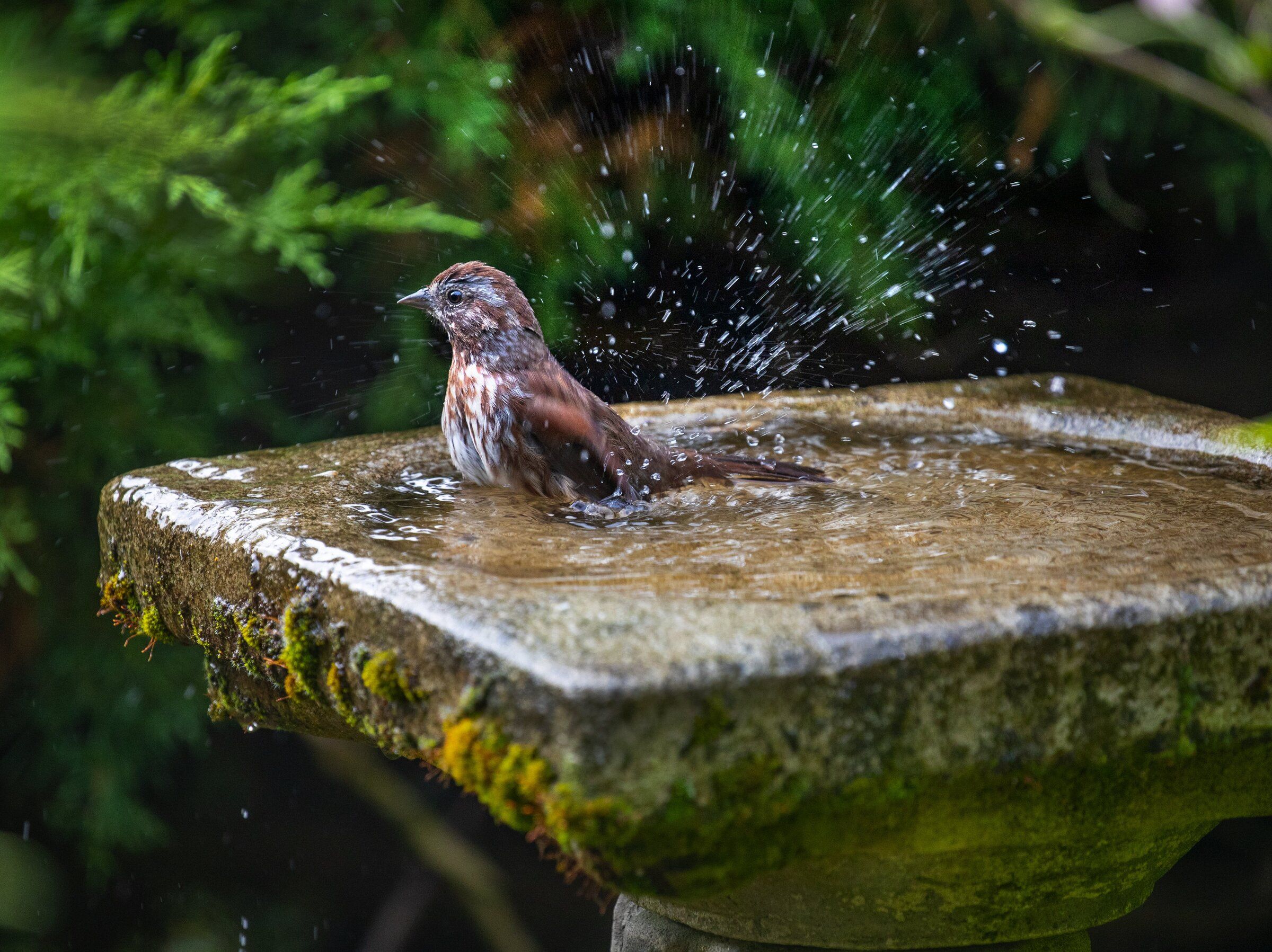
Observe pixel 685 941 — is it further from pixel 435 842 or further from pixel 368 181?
pixel 368 181

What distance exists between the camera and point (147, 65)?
3789 millimetres

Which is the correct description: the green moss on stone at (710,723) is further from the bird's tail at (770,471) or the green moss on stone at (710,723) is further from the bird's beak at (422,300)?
→ the bird's beak at (422,300)

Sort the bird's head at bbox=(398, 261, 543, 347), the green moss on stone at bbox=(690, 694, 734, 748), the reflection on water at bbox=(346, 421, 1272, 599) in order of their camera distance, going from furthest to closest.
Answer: the bird's head at bbox=(398, 261, 543, 347) < the reflection on water at bbox=(346, 421, 1272, 599) < the green moss on stone at bbox=(690, 694, 734, 748)

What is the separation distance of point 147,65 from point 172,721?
211cm

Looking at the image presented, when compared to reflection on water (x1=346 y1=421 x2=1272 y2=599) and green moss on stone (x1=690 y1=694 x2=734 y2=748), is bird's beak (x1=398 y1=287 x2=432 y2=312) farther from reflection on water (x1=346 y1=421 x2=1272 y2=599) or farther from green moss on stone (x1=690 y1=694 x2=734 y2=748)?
green moss on stone (x1=690 y1=694 x2=734 y2=748)

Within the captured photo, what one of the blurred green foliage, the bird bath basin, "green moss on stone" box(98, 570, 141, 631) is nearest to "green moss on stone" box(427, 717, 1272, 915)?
the bird bath basin

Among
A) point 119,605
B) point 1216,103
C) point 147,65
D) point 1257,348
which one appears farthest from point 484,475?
point 1257,348

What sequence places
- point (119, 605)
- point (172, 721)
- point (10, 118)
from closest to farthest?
point (119, 605) < point (10, 118) < point (172, 721)

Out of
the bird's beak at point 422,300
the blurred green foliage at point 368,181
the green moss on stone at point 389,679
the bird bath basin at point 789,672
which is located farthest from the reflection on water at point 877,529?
the blurred green foliage at point 368,181

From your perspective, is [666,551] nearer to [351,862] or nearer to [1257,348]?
[351,862]

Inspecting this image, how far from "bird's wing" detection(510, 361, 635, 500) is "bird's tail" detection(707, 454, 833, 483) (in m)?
0.20

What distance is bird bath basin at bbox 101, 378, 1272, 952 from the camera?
1.05m

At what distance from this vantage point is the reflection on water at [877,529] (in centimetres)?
132

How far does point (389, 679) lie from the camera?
4.09 ft
